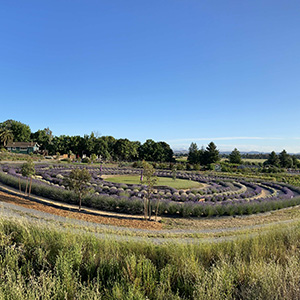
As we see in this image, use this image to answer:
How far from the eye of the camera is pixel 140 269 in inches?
161

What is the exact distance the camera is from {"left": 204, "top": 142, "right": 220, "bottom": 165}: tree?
71.2 m

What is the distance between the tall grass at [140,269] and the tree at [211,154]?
66242 millimetres

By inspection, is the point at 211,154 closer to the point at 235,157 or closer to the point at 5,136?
the point at 235,157

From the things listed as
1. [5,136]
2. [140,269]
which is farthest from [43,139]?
[140,269]

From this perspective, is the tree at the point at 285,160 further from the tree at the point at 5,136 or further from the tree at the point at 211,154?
the tree at the point at 5,136

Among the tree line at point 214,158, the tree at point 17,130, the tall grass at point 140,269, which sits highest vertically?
the tree at point 17,130

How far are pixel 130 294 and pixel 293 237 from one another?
5.26 m

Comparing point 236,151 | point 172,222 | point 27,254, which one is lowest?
point 172,222

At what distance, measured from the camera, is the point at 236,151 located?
80625 millimetres

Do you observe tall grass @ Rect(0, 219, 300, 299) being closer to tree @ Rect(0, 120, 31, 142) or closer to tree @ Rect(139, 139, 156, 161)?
tree @ Rect(139, 139, 156, 161)

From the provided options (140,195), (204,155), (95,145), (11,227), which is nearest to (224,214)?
(140,195)

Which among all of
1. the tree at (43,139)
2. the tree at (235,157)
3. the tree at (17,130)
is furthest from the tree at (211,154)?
the tree at (17,130)

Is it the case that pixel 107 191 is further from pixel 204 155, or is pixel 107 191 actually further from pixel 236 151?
pixel 236 151

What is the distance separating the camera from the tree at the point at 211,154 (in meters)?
71.2
